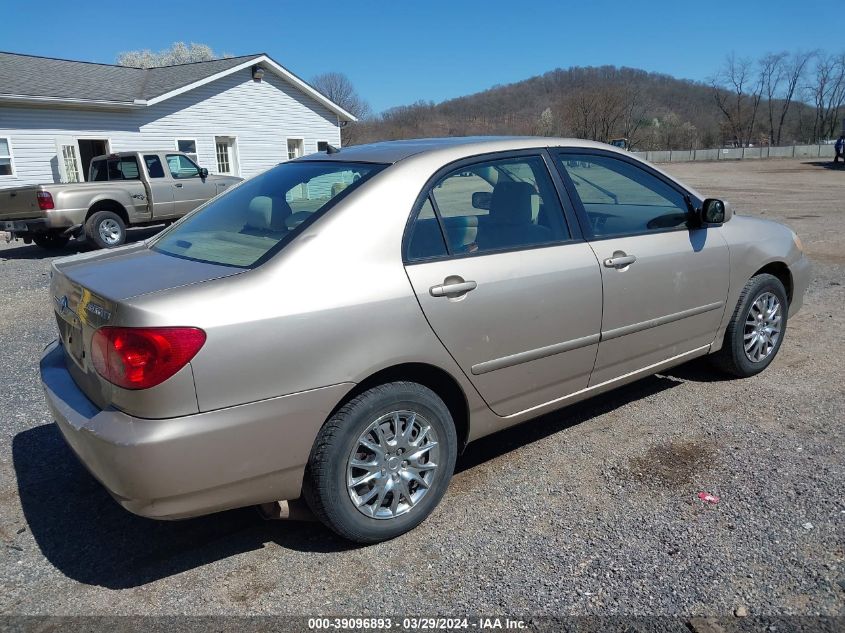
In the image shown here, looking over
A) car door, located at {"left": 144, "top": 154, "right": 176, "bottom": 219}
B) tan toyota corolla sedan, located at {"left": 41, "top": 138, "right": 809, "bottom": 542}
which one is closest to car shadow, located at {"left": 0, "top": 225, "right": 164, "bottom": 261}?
car door, located at {"left": 144, "top": 154, "right": 176, "bottom": 219}

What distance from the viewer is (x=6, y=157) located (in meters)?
16.5

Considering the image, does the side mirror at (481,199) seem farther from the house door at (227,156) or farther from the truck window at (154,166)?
the house door at (227,156)

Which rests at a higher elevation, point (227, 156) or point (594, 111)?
point (594, 111)

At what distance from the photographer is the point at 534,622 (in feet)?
7.80

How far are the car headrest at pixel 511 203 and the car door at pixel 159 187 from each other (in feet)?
37.4

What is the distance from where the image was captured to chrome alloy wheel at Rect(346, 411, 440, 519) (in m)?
2.75

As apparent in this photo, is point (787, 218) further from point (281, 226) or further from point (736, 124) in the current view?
point (736, 124)

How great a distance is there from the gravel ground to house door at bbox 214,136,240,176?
18.7 meters

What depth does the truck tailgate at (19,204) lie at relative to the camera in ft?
37.7

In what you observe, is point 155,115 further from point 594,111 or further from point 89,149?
point 594,111

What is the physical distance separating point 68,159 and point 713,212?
18.3m

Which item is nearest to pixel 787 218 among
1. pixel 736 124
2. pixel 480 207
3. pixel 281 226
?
pixel 480 207

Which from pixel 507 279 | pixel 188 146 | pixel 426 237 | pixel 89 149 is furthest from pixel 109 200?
pixel 507 279

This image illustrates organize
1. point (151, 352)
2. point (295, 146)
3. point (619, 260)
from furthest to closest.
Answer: point (295, 146) → point (619, 260) → point (151, 352)
